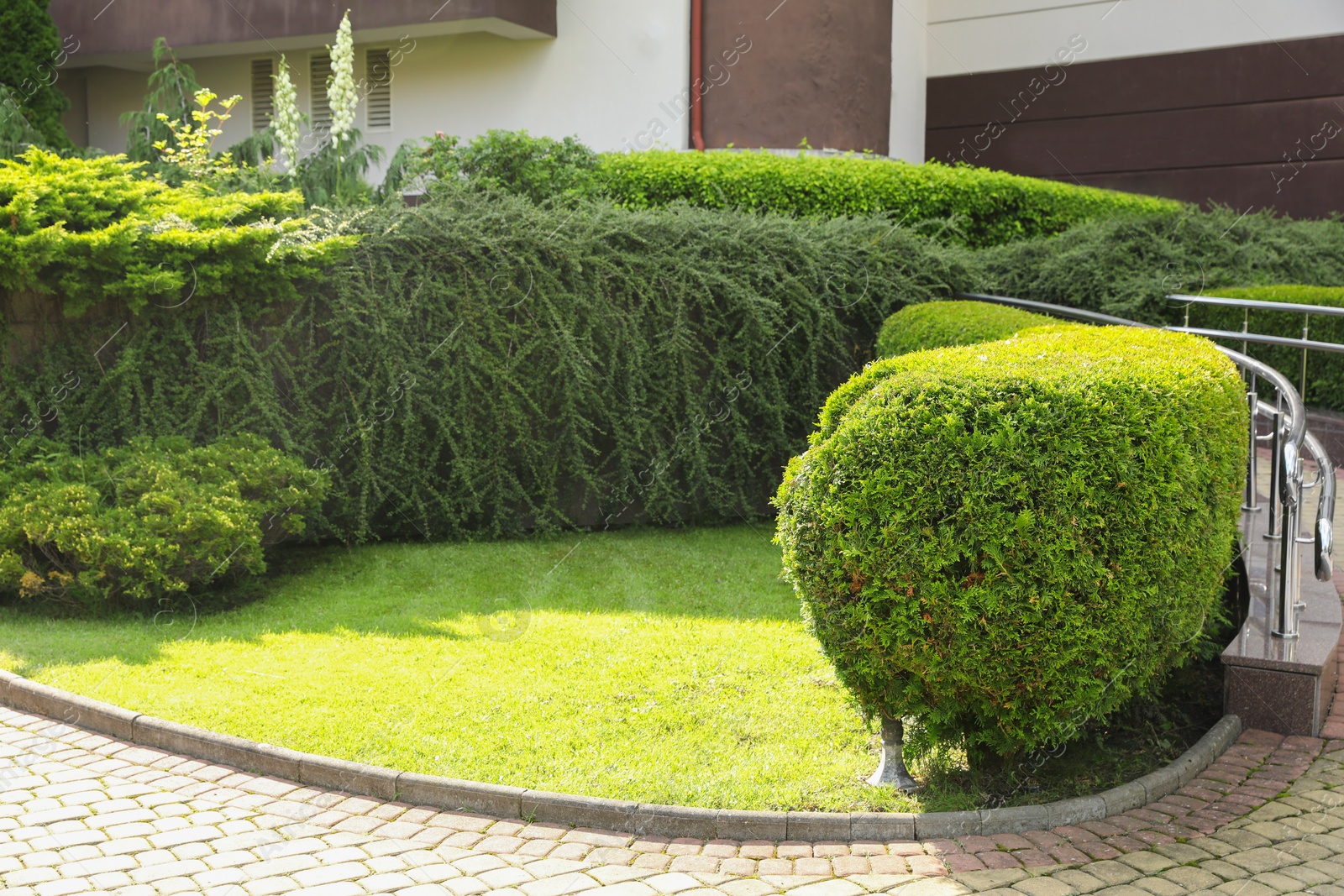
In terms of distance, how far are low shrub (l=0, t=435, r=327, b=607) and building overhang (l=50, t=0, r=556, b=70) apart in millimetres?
9515

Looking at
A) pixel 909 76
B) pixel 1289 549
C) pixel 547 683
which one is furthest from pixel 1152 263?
pixel 547 683

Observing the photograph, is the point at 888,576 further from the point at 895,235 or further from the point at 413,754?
the point at 895,235

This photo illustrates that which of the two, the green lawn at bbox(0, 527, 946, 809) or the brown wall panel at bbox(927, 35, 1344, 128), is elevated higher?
the brown wall panel at bbox(927, 35, 1344, 128)

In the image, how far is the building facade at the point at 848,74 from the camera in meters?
15.0

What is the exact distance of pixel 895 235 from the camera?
10.4 m

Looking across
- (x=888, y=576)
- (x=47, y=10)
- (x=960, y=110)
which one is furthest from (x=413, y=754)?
(x=47, y=10)

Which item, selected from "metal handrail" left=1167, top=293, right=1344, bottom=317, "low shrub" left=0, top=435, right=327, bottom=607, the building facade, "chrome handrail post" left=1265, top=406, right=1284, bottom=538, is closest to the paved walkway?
"chrome handrail post" left=1265, top=406, right=1284, bottom=538

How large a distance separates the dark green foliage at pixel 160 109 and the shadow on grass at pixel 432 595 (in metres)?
7.93

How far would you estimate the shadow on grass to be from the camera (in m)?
6.58

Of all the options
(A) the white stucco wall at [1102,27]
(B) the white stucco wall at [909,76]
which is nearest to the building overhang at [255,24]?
(B) the white stucco wall at [909,76]

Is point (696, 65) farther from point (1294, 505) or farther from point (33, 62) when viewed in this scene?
point (1294, 505)

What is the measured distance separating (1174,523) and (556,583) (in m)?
4.44

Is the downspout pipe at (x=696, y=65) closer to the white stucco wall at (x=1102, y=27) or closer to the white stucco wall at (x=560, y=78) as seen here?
the white stucco wall at (x=560, y=78)

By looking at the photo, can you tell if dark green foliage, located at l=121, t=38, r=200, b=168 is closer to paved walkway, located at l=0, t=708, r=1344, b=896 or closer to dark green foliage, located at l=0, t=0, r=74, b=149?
dark green foliage, located at l=0, t=0, r=74, b=149
